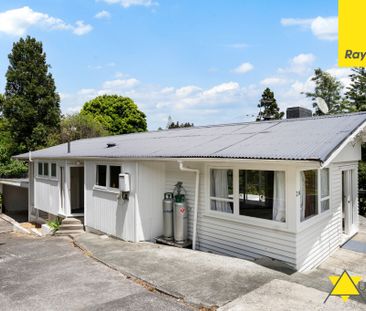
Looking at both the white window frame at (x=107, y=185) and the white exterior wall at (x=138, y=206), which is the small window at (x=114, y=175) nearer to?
the white window frame at (x=107, y=185)

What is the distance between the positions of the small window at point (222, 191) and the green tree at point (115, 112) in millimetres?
32584

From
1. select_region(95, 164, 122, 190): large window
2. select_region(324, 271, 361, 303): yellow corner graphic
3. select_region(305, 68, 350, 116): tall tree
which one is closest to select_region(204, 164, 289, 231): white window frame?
select_region(324, 271, 361, 303): yellow corner graphic

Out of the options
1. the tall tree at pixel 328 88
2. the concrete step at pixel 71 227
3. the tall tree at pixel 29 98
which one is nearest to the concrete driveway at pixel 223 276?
the concrete step at pixel 71 227

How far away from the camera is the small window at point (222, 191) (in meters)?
7.59

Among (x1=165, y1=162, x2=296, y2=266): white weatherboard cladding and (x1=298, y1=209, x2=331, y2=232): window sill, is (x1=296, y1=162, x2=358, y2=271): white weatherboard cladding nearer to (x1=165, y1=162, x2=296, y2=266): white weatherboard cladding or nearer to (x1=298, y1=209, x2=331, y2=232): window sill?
(x1=298, y1=209, x2=331, y2=232): window sill

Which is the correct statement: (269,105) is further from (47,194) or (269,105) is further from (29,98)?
(47,194)

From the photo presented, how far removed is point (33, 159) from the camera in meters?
14.6

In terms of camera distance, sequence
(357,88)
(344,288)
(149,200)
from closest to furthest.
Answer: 1. (344,288)
2. (149,200)
3. (357,88)

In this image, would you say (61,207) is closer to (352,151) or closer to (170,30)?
(170,30)

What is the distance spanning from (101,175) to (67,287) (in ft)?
16.4

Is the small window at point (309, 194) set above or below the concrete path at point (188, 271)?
above

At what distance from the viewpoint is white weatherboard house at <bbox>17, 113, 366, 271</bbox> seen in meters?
6.52

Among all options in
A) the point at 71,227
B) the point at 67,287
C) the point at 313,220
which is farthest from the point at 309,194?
the point at 71,227

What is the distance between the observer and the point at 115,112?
40.6m
